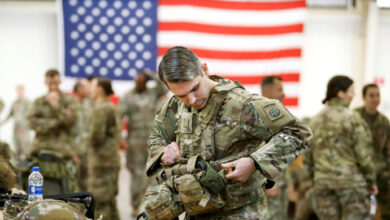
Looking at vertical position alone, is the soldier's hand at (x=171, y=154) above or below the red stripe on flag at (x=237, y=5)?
below

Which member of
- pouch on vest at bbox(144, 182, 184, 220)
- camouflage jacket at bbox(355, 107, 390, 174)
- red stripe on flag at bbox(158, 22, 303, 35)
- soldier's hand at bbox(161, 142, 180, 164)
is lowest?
camouflage jacket at bbox(355, 107, 390, 174)

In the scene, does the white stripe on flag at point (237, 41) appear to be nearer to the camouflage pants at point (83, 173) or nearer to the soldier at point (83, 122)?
the soldier at point (83, 122)

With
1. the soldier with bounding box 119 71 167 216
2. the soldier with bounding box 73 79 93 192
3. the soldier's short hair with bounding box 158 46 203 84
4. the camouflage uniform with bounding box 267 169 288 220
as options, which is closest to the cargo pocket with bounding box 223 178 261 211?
the soldier's short hair with bounding box 158 46 203 84

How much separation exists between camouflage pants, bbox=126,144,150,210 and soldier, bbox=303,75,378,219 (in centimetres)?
304

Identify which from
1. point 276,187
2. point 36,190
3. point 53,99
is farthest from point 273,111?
point 53,99

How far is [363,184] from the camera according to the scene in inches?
195

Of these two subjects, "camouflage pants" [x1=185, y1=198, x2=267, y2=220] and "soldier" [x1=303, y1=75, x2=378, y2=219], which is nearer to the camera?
"camouflage pants" [x1=185, y1=198, x2=267, y2=220]

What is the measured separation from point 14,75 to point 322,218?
10.3 meters

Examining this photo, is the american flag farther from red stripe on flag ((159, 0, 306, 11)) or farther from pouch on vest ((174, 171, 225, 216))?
pouch on vest ((174, 171, 225, 216))

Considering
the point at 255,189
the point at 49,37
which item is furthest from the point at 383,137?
the point at 49,37

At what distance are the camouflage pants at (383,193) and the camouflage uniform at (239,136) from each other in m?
3.68

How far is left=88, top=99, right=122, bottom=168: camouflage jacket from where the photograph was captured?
637cm

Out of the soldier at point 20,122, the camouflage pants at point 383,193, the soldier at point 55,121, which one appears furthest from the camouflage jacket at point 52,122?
the soldier at point 20,122

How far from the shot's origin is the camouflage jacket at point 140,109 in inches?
295
